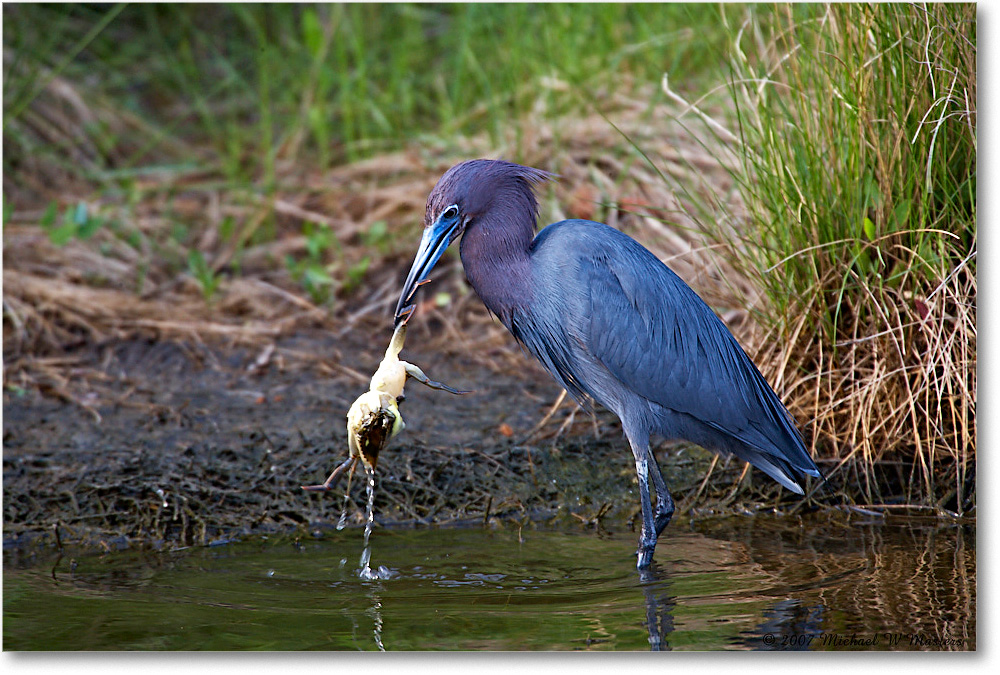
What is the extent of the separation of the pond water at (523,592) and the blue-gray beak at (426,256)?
76cm

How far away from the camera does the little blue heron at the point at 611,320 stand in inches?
122

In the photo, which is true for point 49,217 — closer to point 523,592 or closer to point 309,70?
point 309,70

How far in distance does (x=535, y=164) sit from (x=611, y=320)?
2137 millimetres

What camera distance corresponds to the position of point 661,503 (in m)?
3.37

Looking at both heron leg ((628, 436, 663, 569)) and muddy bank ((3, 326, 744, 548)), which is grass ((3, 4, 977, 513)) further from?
heron leg ((628, 436, 663, 569))

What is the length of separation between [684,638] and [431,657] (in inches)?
24.3

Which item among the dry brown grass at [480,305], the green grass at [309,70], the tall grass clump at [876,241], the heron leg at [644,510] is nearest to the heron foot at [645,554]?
the heron leg at [644,510]

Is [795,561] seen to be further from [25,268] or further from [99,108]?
[99,108]

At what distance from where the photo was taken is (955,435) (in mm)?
3309

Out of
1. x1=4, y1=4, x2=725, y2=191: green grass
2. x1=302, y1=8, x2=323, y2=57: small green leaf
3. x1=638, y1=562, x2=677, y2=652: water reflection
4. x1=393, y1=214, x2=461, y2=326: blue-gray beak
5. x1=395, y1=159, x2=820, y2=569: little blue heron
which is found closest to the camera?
x1=638, y1=562, x2=677, y2=652: water reflection

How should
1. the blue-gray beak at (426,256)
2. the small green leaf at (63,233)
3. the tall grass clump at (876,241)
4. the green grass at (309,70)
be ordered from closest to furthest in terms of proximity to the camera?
the blue-gray beak at (426,256), the tall grass clump at (876,241), the small green leaf at (63,233), the green grass at (309,70)

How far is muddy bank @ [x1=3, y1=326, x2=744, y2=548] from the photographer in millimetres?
3510

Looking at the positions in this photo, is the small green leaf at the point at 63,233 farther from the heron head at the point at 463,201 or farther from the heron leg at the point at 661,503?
the heron leg at the point at 661,503

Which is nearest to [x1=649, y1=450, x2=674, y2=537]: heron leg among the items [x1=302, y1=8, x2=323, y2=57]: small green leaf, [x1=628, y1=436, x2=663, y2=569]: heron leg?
[x1=628, y1=436, x2=663, y2=569]: heron leg
